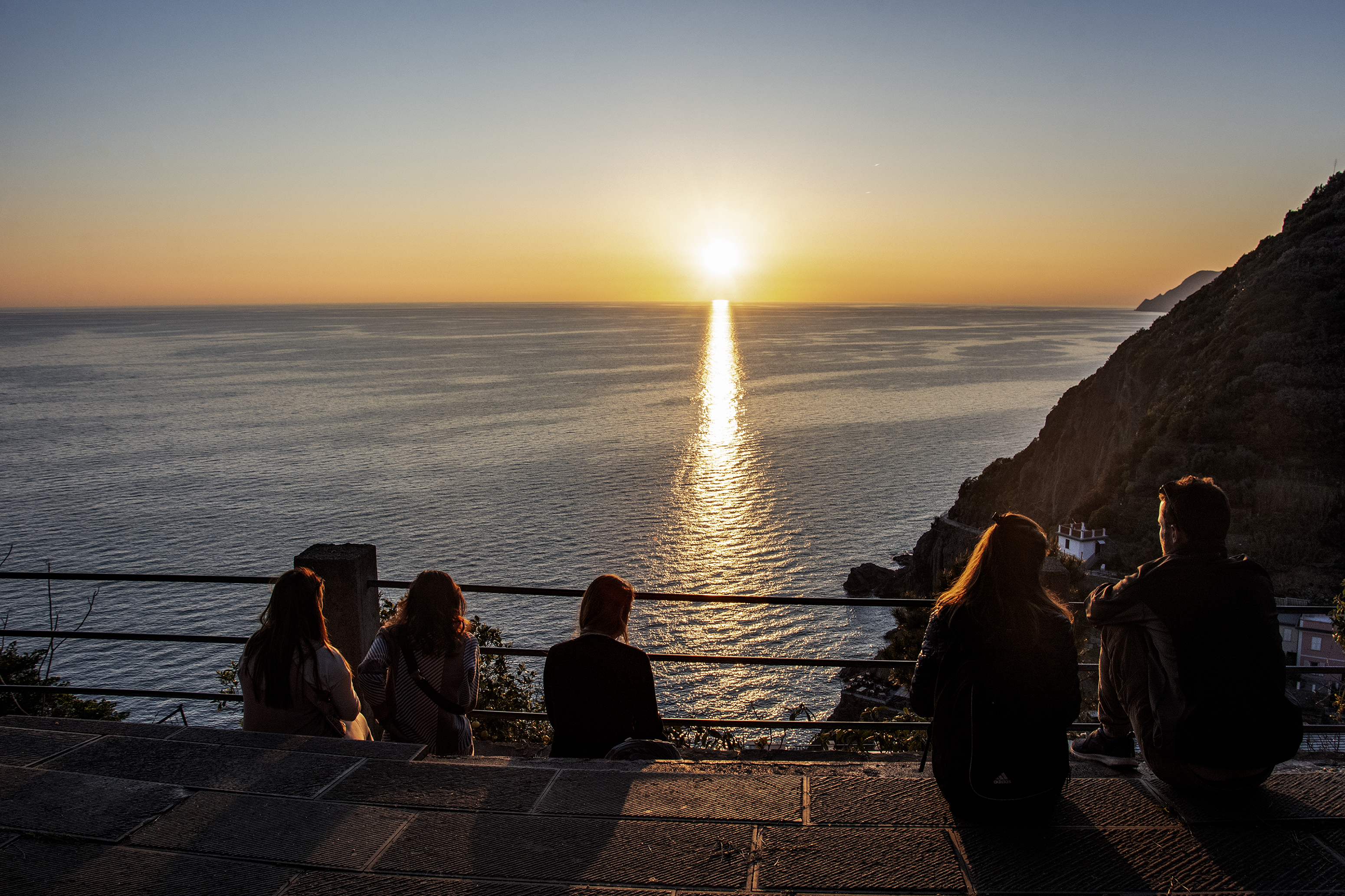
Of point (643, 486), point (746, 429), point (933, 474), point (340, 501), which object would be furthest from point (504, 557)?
point (746, 429)

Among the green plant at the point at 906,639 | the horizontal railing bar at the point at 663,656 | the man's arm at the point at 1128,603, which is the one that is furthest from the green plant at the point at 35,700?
the green plant at the point at 906,639

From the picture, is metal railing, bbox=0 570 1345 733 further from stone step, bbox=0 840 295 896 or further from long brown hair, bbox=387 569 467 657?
stone step, bbox=0 840 295 896

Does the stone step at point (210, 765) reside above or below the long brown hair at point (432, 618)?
below

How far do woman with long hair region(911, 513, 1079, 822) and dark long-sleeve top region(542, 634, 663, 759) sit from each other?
1.37 meters

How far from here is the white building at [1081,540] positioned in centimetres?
3538

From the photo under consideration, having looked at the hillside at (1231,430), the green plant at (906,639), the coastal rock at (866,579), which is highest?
the hillside at (1231,430)

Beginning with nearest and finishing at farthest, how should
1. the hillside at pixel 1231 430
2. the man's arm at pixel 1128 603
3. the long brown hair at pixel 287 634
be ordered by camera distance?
the man's arm at pixel 1128 603 < the long brown hair at pixel 287 634 < the hillside at pixel 1231 430

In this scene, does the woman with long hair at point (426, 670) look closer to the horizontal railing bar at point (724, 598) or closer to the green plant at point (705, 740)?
the horizontal railing bar at point (724, 598)

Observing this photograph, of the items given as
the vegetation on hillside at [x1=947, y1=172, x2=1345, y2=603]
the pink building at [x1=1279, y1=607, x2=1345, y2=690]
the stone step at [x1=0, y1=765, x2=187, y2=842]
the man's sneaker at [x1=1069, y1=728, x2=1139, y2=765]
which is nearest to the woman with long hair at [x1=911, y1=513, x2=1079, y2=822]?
the man's sneaker at [x1=1069, y1=728, x2=1139, y2=765]

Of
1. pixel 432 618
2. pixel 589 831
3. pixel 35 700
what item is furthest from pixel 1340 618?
pixel 35 700

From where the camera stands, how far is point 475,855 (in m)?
3.39

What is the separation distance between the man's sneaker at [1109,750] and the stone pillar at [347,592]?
4.18 meters

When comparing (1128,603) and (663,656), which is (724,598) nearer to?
(663,656)

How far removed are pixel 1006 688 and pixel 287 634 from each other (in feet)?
11.0
